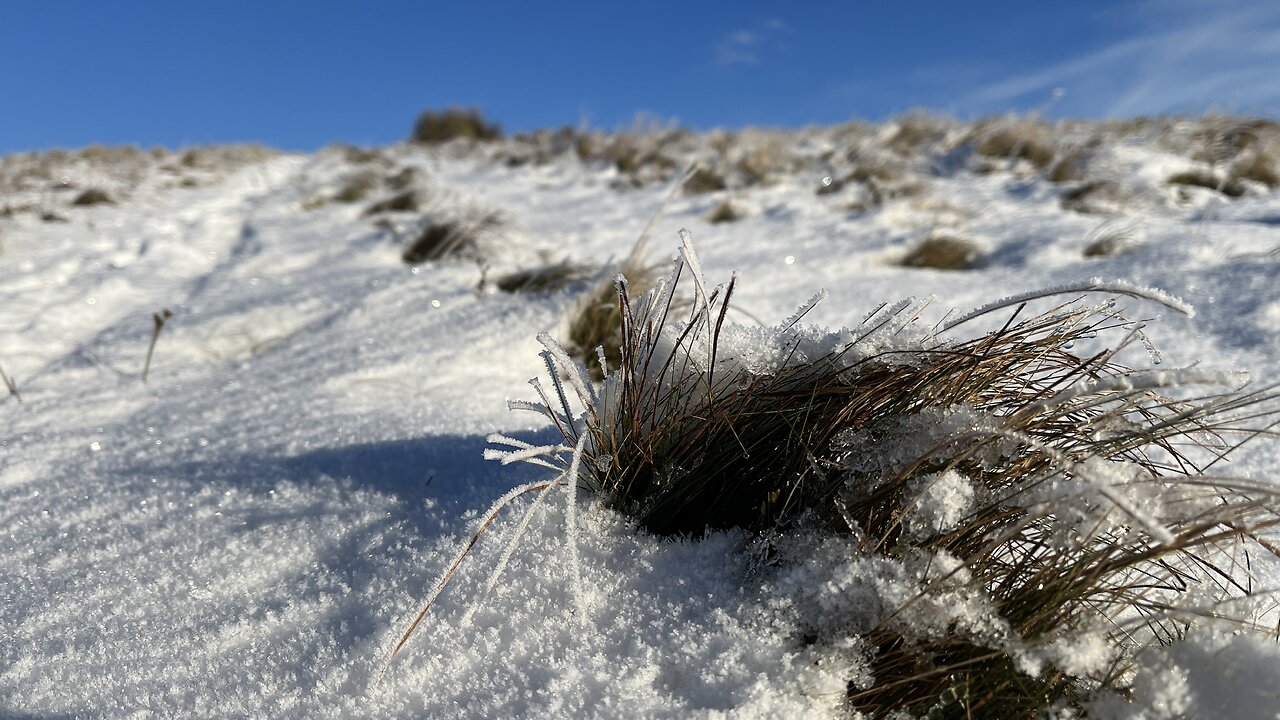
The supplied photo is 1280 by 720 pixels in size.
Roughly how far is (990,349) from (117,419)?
7.72 ft

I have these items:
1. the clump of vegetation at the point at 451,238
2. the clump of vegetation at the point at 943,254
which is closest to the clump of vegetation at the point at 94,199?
the clump of vegetation at the point at 451,238

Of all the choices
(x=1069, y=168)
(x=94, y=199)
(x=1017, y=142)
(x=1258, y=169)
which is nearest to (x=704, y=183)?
(x=1069, y=168)

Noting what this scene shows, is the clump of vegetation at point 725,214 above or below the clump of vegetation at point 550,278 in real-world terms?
below

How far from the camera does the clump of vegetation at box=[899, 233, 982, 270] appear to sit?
142 inches

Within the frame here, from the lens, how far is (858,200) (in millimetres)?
5332

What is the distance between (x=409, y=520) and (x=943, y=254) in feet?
10.4

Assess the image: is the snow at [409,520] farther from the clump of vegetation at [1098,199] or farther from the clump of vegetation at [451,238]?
the clump of vegetation at [1098,199]

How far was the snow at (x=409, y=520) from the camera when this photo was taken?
0.90 m

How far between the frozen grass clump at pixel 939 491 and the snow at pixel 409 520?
0.06ft

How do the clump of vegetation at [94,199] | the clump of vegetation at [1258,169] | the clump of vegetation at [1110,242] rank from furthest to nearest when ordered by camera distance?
the clump of vegetation at [94,199] < the clump of vegetation at [1258,169] < the clump of vegetation at [1110,242]

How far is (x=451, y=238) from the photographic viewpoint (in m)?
3.80

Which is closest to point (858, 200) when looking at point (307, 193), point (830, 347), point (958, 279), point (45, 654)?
point (958, 279)

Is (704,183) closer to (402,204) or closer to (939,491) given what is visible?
(402,204)

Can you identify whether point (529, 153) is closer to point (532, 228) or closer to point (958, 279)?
point (532, 228)
